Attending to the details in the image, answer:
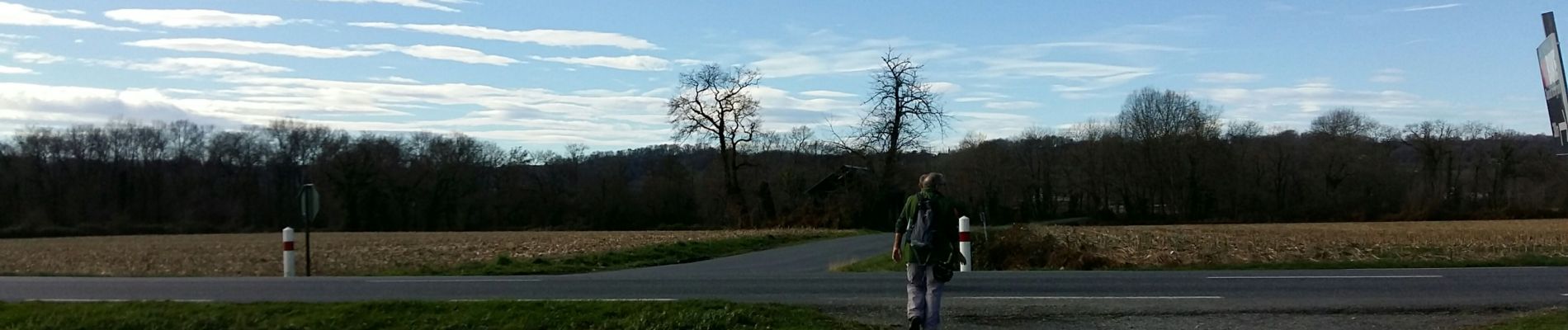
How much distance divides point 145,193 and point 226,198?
235 inches

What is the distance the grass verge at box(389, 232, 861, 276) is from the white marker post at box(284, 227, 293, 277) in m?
1.63

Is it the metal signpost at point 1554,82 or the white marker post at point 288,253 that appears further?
the white marker post at point 288,253

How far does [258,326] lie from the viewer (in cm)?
948

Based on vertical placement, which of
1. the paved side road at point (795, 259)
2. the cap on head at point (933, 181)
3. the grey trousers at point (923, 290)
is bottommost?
the paved side road at point (795, 259)

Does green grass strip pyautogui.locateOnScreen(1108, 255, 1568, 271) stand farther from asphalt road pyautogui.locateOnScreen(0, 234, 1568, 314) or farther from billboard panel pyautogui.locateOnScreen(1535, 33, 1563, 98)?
billboard panel pyautogui.locateOnScreen(1535, 33, 1563, 98)

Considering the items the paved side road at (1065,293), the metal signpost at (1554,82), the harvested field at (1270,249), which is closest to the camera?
the metal signpost at (1554,82)

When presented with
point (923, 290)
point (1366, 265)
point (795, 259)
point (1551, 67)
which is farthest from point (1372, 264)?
point (795, 259)

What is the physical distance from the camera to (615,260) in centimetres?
2538

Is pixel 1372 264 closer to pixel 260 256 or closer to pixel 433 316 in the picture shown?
pixel 433 316

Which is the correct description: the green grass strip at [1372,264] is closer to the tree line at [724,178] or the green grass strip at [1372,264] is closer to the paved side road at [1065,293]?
the paved side road at [1065,293]

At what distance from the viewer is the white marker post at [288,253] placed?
61.7 feet

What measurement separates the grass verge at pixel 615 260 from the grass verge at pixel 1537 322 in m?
13.9

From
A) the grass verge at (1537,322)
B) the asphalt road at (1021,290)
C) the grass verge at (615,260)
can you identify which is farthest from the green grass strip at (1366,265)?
the grass verge at (1537,322)

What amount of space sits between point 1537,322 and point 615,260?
61.5 ft
